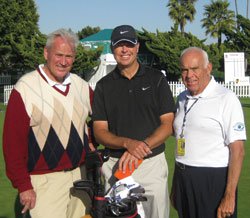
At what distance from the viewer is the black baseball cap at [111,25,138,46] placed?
3688 millimetres

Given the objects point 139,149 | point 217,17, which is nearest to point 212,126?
point 139,149

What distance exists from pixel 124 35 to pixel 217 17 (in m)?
59.1

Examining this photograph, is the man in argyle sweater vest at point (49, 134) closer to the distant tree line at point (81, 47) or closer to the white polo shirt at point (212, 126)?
the white polo shirt at point (212, 126)

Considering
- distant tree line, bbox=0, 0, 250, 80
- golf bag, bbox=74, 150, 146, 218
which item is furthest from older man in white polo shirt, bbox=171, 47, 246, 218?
distant tree line, bbox=0, 0, 250, 80

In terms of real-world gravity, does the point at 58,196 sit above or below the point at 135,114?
below

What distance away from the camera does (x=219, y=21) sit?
198 ft

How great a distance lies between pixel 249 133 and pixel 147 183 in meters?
10.2

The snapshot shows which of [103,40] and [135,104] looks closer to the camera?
[135,104]

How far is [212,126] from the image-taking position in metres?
3.62

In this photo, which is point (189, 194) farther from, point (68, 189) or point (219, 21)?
point (219, 21)

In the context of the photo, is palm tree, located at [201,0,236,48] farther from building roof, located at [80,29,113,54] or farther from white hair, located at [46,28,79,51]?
white hair, located at [46,28,79,51]

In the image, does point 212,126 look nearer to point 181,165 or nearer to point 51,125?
point 181,165

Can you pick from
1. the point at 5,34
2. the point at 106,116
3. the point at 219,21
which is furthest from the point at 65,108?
the point at 219,21

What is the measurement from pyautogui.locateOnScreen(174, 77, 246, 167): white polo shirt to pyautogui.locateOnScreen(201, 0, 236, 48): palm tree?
5681 cm
